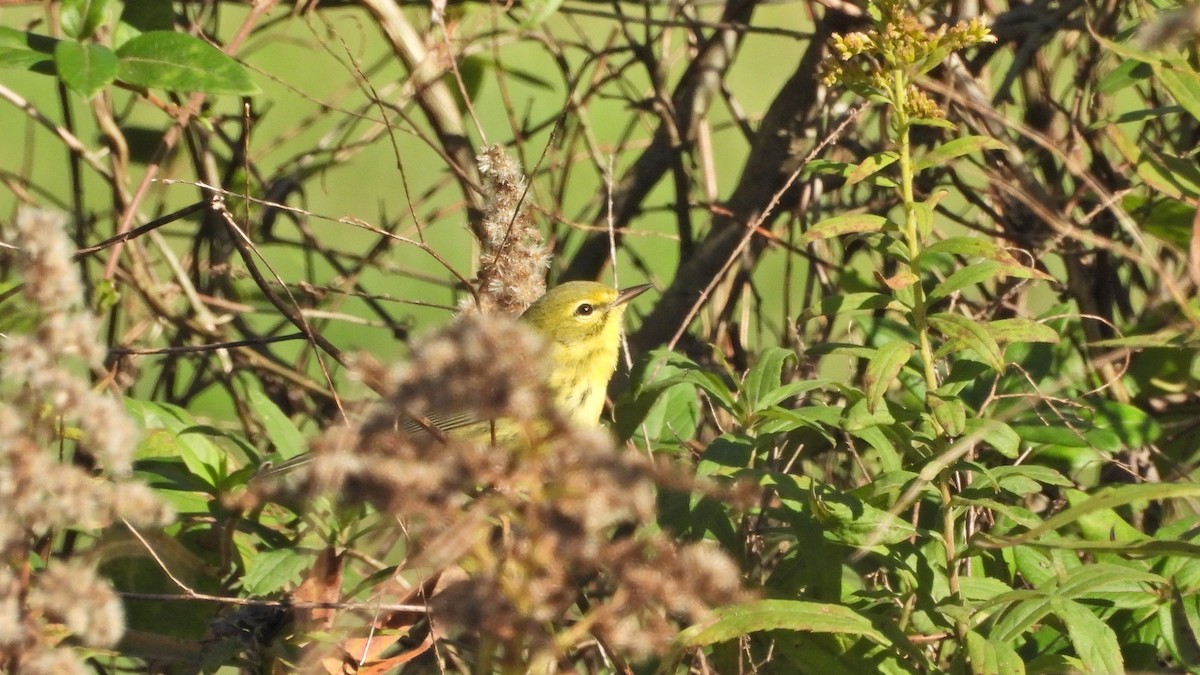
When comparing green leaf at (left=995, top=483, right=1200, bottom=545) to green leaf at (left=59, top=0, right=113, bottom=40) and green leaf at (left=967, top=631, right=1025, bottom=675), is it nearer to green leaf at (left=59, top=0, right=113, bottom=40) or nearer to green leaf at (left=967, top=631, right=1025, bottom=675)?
green leaf at (left=967, top=631, right=1025, bottom=675)

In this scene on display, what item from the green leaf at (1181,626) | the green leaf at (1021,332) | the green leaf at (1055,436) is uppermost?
the green leaf at (1021,332)

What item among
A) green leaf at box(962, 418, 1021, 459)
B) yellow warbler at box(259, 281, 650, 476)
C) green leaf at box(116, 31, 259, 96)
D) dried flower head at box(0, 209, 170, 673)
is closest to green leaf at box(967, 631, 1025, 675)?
green leaf at box(962, 418, 1021, 459)

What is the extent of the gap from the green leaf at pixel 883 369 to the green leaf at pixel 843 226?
7.0 inches

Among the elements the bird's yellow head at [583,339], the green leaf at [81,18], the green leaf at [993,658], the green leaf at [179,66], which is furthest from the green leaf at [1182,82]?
the green leaf at [81,18]

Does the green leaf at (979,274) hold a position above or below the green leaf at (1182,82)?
below

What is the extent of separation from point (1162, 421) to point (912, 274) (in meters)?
1.11

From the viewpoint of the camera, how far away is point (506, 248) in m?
2.30

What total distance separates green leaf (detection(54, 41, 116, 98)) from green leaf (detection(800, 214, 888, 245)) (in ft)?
4.39

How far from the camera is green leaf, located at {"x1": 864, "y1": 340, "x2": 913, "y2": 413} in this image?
1.94m

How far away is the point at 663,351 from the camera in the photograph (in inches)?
93.6

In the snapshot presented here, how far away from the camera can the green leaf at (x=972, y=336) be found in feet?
6.28

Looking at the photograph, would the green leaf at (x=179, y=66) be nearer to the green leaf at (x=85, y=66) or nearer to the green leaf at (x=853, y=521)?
the green leaf at (x=85, y=66)

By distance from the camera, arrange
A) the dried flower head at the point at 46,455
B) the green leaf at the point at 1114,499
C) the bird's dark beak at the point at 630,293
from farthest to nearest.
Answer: the bird's dark beak at the point at 630,293, the green leaf at the point at 1114,499, the dried flower head at the point at 46,455

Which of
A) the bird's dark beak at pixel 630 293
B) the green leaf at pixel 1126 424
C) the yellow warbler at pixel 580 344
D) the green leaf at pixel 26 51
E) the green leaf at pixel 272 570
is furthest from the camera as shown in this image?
the yellow warbler at pixel 580 344
